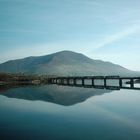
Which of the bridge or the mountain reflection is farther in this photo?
the bridge

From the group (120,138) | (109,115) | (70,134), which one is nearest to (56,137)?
(70,134)

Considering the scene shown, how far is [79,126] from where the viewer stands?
89.4 feet

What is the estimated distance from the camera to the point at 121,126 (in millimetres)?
26938

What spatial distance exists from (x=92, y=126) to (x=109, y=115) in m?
6.97

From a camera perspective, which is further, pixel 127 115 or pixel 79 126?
pixel 127 115

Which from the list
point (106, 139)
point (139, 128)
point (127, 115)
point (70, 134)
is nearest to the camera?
point (106, 139)

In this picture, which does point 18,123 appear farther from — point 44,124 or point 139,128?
point 139,128

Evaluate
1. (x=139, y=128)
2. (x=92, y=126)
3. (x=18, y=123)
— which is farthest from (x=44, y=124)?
(x=139, y=128)

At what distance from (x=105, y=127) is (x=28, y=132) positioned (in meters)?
7.45

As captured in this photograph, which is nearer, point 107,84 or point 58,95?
point 58,95

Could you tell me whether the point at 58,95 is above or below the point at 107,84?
above

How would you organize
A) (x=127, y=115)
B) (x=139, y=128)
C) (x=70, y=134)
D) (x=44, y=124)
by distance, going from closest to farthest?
(x=70, y=134), (x=139, y=128), (x=44, y=124), (x=127, y=115)

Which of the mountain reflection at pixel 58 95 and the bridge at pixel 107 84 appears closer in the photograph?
the mountain reflection at pixel 58 95

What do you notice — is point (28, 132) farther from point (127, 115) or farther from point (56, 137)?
point (127, 115)
